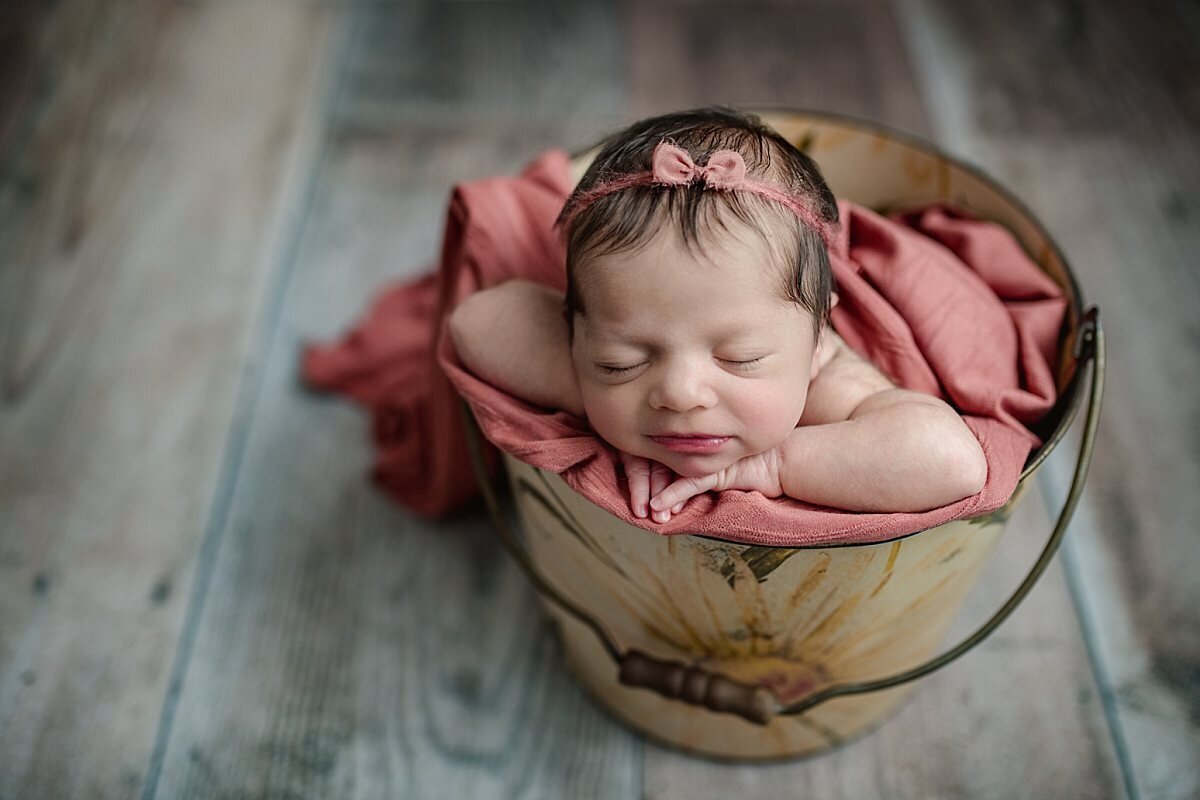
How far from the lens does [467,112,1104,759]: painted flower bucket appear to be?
0.71 meters

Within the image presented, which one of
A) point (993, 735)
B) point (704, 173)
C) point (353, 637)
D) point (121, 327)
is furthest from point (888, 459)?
point (121, 327)

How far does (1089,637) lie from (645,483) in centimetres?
54

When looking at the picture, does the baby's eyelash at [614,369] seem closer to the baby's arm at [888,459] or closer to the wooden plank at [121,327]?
the baby's arm at [888,459]

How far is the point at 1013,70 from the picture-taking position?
1.53 meters

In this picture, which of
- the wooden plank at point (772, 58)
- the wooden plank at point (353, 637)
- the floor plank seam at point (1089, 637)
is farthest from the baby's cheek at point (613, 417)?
the wooden plank at point (772, 58)

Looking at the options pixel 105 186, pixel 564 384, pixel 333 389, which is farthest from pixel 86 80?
pixel 564 384

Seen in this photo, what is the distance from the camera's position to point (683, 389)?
0.65m

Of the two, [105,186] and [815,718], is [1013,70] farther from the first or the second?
[105,186]

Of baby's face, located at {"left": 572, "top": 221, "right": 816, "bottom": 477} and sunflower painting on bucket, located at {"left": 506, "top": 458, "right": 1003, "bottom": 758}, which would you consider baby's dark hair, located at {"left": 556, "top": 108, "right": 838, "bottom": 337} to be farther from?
sunflower painting on bucket, located at {"left": 506, "top": 458, "right": 1003, "bottom": 758}

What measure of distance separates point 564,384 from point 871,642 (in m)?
0.29

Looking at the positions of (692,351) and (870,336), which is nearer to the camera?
(692,351)

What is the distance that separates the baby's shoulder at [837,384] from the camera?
2.50ft

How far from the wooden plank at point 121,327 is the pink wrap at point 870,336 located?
347mm

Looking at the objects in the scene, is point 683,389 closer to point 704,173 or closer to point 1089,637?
point 704,173
